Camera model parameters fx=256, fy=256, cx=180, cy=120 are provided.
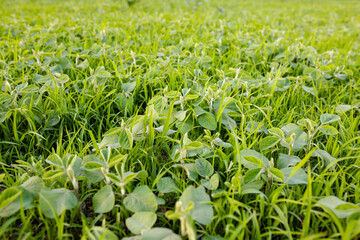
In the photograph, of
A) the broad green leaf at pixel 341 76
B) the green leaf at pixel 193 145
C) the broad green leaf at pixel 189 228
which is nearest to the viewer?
the broad green leaf at pixel 189 228

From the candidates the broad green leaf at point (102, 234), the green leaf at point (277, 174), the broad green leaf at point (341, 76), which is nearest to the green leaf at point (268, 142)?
the green leaf at point (277, 174)

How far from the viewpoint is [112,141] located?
1.41 metres

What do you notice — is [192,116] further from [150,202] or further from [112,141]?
[150,202]

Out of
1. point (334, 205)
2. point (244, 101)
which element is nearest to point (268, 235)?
point (334, 205)

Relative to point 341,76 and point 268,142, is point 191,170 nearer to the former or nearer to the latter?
point 268,142

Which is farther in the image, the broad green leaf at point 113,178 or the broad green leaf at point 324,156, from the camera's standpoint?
the broad green leaf at point 324,156

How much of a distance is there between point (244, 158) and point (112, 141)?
71 cm

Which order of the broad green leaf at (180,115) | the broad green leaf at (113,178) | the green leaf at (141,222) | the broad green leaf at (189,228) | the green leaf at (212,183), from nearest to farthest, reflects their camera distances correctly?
the broad green leaf at (189,228)
the green leaf at (141,222)
the broad green leaf at (113,178)
the green leaf at (212,183)
the broad green leaf at (180,115)

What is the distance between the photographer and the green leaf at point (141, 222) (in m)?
1.00

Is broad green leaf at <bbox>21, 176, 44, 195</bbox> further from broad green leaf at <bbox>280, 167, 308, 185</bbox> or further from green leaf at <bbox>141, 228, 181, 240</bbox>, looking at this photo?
broad green leaf at <bbox>280, 167, 308, 185</bbox>

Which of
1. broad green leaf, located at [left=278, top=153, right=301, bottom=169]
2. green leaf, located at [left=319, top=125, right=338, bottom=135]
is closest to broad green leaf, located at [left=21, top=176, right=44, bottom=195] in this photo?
broad green leaf, located at [left=278, top=153, right=301, bottom=169]

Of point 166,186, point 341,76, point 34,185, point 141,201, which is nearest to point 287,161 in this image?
point 166,186

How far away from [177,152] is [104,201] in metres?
0.42

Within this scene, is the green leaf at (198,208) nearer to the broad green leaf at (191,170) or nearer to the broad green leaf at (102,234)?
the broad green leaf at (191,170)
